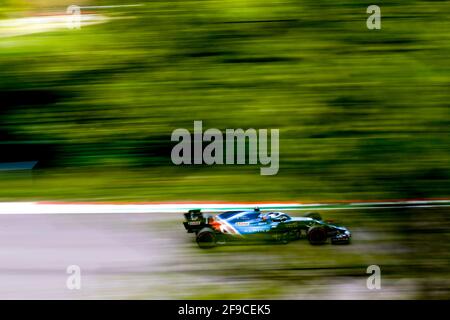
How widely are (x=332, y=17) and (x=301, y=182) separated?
0.63m

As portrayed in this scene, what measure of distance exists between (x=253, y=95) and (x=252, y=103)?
3cm

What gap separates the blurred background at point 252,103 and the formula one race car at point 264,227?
2.4 inches

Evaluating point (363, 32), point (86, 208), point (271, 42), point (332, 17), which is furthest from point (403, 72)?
point (86, 208)

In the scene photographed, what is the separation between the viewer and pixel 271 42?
2.01 m

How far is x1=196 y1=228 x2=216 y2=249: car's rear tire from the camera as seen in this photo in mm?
2047

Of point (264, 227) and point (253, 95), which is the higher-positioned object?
point (253, 95)

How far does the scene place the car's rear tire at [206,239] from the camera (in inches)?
80.6

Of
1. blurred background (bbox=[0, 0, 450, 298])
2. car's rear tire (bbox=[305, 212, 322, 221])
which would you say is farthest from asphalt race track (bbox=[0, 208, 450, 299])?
car's rear tire (bbox=[305, 212, 322, 221])

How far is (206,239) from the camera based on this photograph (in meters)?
2.07

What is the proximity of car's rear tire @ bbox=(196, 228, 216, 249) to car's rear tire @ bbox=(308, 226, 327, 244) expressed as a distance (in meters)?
0.36

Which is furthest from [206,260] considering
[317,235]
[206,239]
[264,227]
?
[317,235]

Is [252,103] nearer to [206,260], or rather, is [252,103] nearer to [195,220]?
[195,220]

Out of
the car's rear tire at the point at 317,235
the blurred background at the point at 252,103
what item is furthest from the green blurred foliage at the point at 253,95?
the car's rear tire at the point at 317,235

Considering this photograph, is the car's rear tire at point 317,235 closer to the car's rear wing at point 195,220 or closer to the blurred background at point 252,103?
the blurred background at point 252,103
